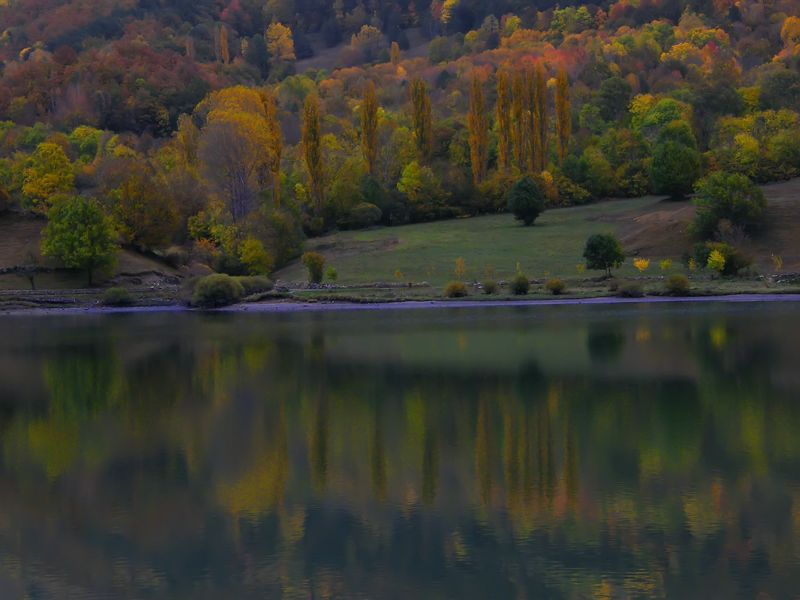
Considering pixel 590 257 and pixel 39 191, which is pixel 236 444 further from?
pixel 39 191

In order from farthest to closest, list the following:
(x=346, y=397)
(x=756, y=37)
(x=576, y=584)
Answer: (x=756, y=37) → (x=346, y=397) → (x=576, y=584)

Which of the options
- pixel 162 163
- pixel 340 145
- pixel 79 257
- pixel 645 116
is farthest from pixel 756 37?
pixel 79 257

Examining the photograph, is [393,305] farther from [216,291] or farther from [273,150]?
[273,150]

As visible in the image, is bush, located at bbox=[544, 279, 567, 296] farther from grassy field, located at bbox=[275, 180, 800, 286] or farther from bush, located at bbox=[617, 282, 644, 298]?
grassy field, located at bbox=[275, 180, 800, 286]

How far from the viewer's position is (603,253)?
7094 centimetres

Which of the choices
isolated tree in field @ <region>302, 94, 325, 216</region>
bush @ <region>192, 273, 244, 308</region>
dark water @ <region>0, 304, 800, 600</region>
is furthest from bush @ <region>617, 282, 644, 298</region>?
isolated tree in field @ <region>302, 94, 325, 216</region>

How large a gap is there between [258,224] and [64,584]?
67427 mm

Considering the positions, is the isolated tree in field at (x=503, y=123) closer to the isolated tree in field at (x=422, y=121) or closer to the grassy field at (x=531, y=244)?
the isolated tree in field at (x=422, y=121)

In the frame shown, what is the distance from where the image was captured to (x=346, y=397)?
109ft

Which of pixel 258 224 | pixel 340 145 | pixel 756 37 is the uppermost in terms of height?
pixel 756 37

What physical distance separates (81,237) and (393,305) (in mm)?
22646

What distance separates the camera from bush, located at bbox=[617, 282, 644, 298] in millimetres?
66438

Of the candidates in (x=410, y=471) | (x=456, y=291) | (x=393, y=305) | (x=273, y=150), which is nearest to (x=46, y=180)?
(x=273, y=150)

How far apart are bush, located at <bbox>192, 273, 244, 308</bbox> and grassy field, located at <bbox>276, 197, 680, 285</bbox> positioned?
7.55m
